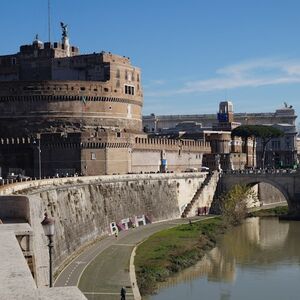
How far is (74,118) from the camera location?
48844 mm

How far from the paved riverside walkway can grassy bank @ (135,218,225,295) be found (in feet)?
2.06

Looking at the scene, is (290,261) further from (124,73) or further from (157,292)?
(124,73)

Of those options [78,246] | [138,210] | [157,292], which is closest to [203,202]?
[138,210]

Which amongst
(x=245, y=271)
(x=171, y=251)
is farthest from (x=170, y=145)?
(x=245, y=271)

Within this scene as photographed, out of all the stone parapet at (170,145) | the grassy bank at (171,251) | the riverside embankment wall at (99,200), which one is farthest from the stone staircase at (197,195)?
the grassy bank at (171,251)

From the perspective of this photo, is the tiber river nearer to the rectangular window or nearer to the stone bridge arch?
the stone bridge arch

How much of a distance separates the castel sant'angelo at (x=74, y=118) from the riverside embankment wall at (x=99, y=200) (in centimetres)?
331

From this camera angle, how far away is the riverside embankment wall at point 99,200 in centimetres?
2566

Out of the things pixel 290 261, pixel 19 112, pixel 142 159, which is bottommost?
pixel 290 261

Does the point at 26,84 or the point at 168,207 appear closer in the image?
the point at 168,207

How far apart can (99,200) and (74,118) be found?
1546 centimetres

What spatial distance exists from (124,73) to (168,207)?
44.3ft

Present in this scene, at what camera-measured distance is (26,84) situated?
48.4 m

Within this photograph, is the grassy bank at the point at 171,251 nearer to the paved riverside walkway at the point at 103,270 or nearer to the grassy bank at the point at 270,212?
the paved riverside walkway at the point at 103,270
